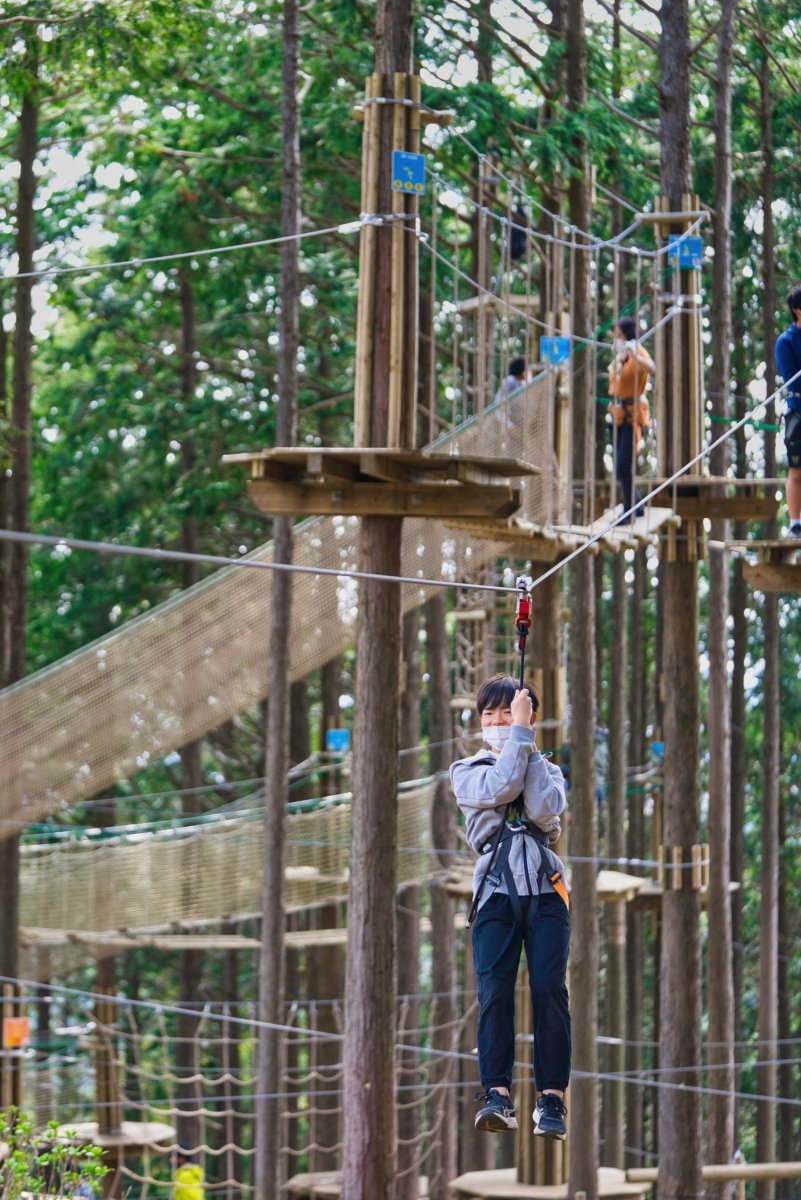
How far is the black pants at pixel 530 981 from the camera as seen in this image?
4266 millimetres

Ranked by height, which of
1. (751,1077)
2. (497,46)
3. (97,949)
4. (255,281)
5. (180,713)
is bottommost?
(751,1077)

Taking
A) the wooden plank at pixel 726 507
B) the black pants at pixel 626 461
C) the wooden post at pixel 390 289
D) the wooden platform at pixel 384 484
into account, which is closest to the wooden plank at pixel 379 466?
the wooden platform at pixel 384 484

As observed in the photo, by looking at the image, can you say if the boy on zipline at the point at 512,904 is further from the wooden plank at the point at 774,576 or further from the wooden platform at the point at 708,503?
the wooden platform at the point at 708,503

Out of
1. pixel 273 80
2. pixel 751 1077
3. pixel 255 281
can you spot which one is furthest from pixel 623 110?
pixel 751 1077

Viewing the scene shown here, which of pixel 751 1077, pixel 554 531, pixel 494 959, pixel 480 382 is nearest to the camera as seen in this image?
pixel 494 959

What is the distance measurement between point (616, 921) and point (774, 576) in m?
8.03

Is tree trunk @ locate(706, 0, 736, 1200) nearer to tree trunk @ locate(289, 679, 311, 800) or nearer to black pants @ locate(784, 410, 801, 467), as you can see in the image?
tree trunk @ locate(289, 679, 311, 800)

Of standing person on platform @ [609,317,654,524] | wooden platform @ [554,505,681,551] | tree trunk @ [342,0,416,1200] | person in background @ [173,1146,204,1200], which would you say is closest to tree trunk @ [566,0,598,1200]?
standing person on platform @ [609,317,654,524]

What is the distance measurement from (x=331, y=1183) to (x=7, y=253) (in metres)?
7.00

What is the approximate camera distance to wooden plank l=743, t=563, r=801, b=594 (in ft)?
25.5

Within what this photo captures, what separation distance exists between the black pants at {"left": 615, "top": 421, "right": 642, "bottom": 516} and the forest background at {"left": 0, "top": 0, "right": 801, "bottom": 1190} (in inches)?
86.2

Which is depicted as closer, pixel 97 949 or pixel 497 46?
pixel 97 949

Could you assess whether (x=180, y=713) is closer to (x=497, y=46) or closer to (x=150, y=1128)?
(x=150, y=1128)

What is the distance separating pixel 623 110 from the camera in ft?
43.3
